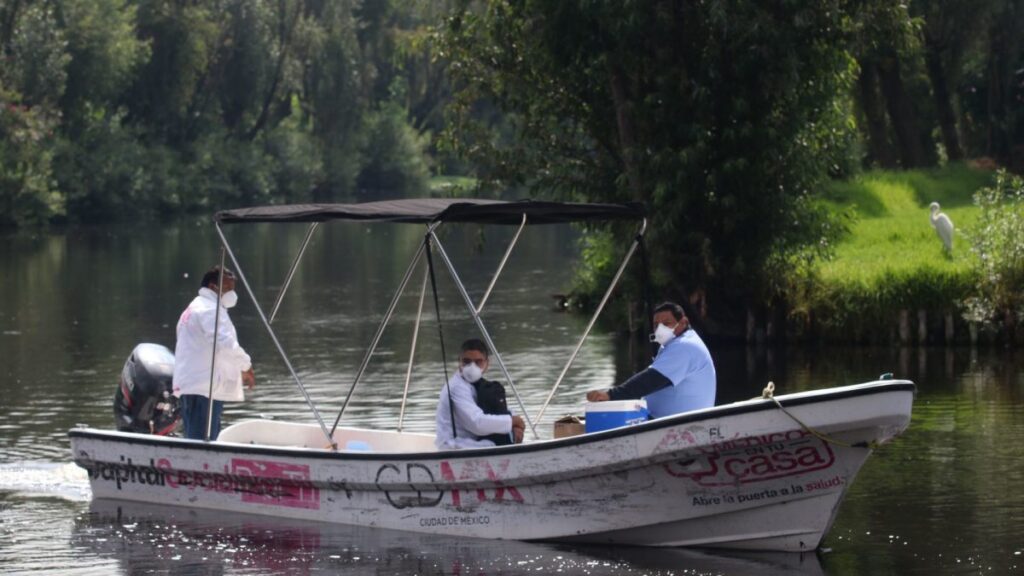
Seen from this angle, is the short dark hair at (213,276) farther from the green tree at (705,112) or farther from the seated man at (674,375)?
the green tree at (705,112)

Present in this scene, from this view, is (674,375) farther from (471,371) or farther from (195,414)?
(195,414)

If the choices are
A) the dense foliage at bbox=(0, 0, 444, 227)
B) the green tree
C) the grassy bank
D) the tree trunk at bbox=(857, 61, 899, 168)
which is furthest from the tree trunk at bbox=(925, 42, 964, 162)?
the green tree

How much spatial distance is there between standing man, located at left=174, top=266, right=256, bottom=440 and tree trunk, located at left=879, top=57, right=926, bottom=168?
115ft

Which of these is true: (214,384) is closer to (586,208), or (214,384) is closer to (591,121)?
(586,208)

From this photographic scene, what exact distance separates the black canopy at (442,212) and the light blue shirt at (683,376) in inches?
68.6

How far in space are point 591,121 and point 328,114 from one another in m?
64.2

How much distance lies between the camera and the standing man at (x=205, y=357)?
1673 centimetres

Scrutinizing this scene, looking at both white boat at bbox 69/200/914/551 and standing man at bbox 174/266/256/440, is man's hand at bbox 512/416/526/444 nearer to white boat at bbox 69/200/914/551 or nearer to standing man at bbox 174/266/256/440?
white boat at bbox 69/200/914/551

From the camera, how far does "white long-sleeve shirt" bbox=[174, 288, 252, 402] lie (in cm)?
1675

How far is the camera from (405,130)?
10144cm

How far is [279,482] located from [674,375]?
370 cm

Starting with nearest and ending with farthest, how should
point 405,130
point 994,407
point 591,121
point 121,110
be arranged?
point 994,407
point 591,121
point 121,110
point 405,130

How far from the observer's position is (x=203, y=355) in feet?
55.4

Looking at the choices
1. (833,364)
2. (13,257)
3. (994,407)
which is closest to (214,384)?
(994,407)
